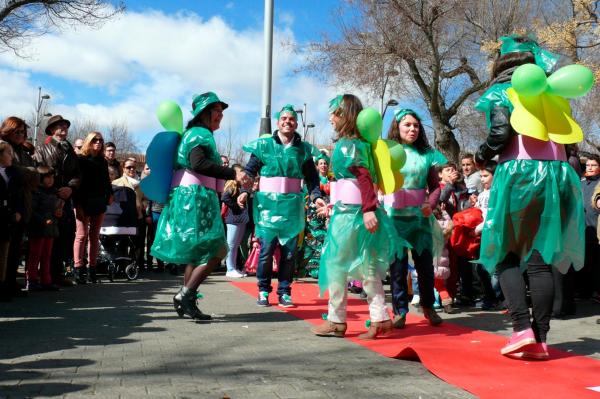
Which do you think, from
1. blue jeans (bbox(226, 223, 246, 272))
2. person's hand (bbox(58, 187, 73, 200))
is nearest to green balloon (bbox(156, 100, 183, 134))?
person's hand (bbox(58, 187, 73, 200))

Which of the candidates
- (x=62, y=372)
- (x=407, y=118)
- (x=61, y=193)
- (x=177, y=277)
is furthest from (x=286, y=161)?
(x=177, y=277)

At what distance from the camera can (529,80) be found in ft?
12.5

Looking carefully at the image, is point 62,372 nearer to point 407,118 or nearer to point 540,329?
point 540,329

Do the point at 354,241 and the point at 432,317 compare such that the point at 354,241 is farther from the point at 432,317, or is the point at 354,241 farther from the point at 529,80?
the point at 529,80

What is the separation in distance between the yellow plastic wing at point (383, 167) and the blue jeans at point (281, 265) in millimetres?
2043

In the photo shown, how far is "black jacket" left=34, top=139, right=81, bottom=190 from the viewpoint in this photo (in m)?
7.93

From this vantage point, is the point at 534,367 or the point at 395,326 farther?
the point at 395,326

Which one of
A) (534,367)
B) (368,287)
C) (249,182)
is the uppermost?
(249,182)

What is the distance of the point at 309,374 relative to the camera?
11.2 feet

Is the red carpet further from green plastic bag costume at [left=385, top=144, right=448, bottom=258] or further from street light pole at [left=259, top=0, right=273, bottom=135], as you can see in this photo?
street light pole at [left=259, top=0, right=273, bottom=135]

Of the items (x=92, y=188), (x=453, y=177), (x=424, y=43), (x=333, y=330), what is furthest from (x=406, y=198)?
(x=424, y=43)

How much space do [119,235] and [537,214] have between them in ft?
23.3

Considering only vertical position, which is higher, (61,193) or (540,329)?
(61,193)

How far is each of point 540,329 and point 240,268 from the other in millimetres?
8328
